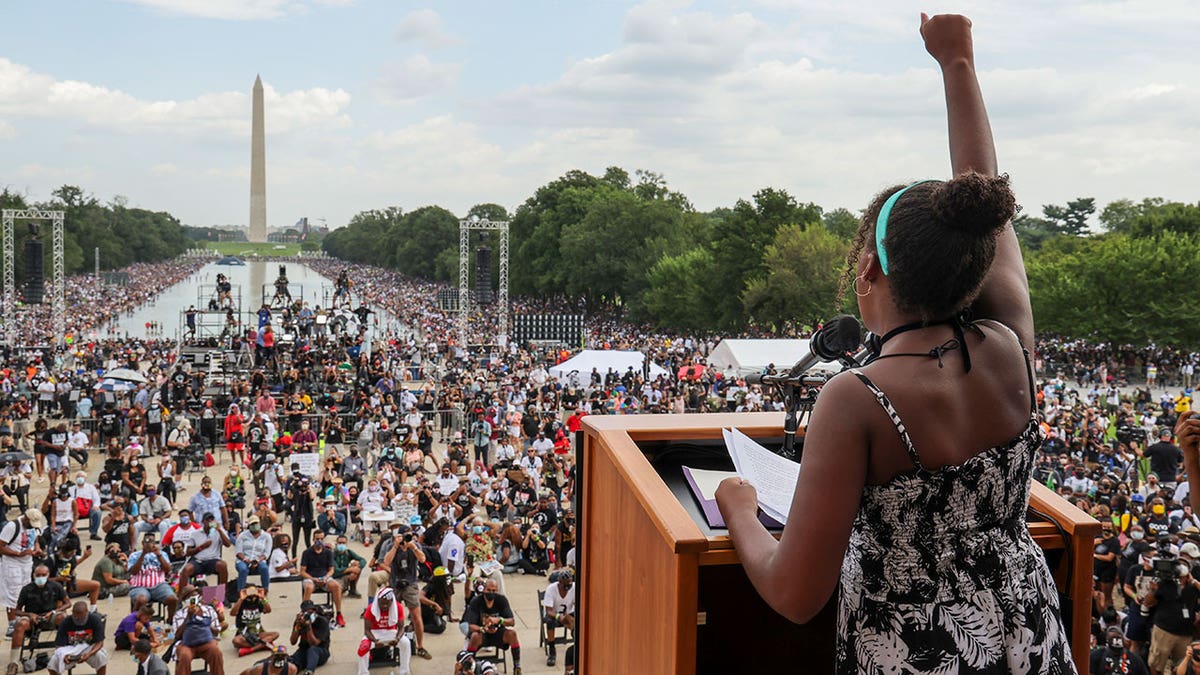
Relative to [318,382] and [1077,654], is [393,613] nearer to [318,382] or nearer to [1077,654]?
[1077,654]

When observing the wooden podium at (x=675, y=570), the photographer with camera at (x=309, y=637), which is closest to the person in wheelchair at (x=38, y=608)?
the photographer with camera at (x=309, y=637)

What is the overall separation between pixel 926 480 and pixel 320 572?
1141 cm

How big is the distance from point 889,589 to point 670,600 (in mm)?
357

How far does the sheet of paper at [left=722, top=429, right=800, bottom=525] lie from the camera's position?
1836mm

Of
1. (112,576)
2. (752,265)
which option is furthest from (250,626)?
(752,265)

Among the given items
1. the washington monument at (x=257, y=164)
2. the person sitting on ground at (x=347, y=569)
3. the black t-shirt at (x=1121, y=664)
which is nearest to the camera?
the black t-shirt at (x=1121, y=664)

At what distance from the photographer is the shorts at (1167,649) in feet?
29.1

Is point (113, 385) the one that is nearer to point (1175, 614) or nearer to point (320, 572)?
point (320, 572)

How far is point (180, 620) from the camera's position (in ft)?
32.5

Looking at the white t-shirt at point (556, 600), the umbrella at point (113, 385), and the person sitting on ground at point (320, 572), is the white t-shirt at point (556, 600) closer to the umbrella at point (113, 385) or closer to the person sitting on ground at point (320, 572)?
the person sitting on ground at point (320, 572)

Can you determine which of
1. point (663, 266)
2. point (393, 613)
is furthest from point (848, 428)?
point (663, 266)

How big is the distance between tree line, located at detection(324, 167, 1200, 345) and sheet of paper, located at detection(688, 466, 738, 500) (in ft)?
61.9

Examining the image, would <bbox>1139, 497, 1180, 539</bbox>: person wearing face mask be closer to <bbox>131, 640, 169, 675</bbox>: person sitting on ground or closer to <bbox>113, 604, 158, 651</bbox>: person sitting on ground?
<bbox>131, 640, 169, 675</bbox>: person sitting on ground

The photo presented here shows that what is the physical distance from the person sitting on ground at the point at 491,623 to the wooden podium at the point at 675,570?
8371 mm
